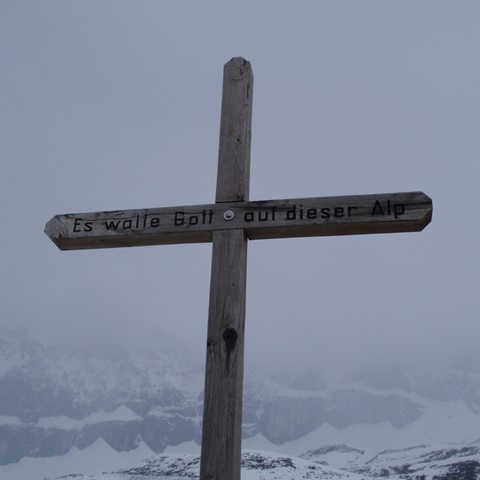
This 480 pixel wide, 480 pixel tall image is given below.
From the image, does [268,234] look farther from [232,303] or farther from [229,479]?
[229,479]

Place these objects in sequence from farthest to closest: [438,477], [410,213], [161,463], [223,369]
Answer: [438,477]
[161,463]
[410,213]
[223,369]

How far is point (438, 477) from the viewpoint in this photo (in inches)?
5546

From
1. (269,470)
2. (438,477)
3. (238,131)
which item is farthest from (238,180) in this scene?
(438,477)

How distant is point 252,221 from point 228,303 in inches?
23.9

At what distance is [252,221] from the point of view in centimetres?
438

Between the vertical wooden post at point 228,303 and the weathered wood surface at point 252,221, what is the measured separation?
0.45ft

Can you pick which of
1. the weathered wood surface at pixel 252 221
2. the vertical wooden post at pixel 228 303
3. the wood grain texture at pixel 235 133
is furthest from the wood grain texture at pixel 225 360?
the wood grain texture at pixel 235 133

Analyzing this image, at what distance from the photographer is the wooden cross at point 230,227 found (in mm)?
3836

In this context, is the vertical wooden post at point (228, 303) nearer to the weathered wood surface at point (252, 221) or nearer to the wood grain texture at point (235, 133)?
the wood grain texture at point (235, 133)

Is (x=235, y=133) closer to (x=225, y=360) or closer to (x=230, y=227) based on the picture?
(x=230, y=227)

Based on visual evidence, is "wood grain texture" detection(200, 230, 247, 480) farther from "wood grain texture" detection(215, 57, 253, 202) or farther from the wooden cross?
"wood grain texture" detection(215, 57, 253, 202)

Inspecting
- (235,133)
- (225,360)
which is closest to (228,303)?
(225,360)

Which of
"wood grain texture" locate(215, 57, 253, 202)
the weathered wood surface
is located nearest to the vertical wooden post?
"wood grain texture" locate(215, 57, 253, 202)

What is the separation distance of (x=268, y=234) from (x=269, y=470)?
394ft
